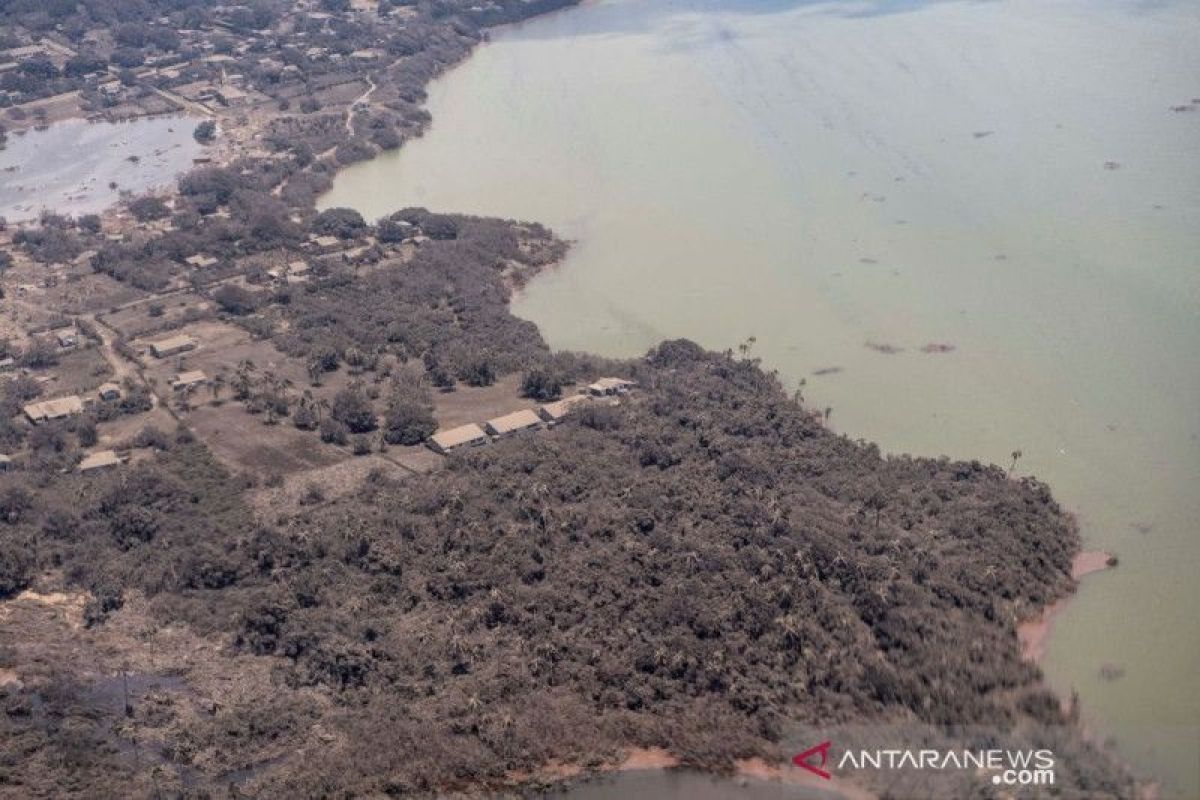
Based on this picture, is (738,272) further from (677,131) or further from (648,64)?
(648,64)

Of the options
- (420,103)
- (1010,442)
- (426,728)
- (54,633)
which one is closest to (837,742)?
(426,728)

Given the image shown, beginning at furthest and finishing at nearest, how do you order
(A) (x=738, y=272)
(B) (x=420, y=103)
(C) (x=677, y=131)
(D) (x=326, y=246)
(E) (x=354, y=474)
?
(B) (x=420, y=103) < (C) (x=677, y=131) < (D) (x=326, y=246) < (A) (x=738, y=272) < (E) (x=354, y=474)

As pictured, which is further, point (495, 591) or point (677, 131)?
point (677, 131)

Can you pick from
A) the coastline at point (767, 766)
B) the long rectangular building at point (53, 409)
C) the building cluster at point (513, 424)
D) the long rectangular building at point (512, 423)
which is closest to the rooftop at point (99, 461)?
the long rectangular building at point (53, 409)

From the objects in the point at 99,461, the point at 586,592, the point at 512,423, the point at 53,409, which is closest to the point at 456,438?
the point at 512,423

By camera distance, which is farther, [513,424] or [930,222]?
[930,222]

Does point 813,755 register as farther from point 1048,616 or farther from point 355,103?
point 355,103
